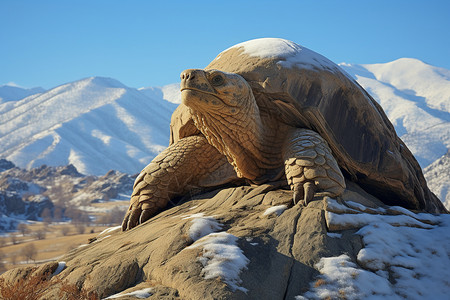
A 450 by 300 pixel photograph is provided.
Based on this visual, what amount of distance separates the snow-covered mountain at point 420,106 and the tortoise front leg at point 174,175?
867 inches

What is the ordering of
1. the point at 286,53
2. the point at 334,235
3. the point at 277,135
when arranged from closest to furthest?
the point at 334,235 → the point at 277,135 → the point at 286,53

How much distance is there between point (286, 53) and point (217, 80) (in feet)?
5.07

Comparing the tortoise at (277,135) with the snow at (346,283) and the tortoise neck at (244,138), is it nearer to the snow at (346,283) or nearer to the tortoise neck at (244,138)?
the tortoise neck at (244,138)

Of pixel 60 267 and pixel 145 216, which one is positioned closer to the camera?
pixel 60 267

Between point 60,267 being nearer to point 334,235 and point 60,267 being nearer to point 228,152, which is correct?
point 228,152

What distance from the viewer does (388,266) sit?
397 centimetres

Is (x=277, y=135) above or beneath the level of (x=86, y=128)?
above

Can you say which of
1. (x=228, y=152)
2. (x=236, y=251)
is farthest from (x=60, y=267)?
(x=228, y=152)

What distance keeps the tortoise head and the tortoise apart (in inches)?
0.4

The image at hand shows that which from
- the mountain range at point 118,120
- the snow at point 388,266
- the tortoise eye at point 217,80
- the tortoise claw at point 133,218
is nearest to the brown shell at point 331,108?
the tortoise eye at point 217,80

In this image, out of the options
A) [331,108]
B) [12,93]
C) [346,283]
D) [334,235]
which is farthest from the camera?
[12,93]

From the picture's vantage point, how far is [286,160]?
5.04m

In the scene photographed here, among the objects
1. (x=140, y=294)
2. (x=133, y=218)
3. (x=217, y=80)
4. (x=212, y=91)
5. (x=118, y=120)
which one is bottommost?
(x=118, y=120)

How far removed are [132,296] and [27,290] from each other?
3.30 ft
